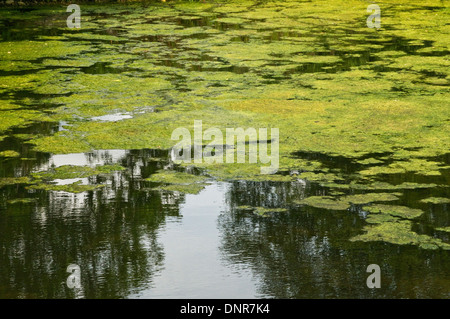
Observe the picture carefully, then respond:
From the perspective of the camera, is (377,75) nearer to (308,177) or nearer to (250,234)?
(308,177)

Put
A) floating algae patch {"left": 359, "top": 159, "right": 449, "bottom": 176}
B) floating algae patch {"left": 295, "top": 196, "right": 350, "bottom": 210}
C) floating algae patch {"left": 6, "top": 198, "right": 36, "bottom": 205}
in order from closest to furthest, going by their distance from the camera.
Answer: floating algae patch {"left": 295, "top": 196, "right": 350, "bottom": 210}
floating algae patch {"left": 6, "top": 198, "right": 36, "bottom": 205}
floating algae patch {"left": 359, "top": 159, "right": 449, "bottom": 176}

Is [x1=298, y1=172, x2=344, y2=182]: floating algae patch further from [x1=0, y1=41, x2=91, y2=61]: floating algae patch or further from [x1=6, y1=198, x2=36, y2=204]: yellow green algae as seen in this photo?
[x1=0, y1=41, x2=91, y2=61]: floating algae patch

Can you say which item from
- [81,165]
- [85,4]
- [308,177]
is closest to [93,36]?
[85,4]

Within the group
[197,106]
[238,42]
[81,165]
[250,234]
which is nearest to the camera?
[250,234]

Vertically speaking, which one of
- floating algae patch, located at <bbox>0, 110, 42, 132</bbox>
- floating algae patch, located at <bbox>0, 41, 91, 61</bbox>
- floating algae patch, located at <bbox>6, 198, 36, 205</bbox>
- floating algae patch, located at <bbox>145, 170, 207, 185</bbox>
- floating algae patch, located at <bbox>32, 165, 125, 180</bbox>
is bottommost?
floating algae patch, located at <bbox>6, 198, 36, 205</bbox>

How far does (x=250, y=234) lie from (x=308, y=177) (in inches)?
32.9

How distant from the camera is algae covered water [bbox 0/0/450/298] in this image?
9.61 feet

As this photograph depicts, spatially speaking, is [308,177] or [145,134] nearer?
[308,177]

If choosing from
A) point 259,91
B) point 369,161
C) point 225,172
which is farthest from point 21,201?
point 259,91

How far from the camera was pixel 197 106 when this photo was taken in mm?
5520

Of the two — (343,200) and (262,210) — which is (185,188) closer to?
(262,210)

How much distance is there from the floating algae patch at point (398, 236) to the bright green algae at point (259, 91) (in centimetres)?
1

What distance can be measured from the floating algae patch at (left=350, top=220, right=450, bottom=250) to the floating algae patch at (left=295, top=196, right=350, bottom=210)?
0.90 feet

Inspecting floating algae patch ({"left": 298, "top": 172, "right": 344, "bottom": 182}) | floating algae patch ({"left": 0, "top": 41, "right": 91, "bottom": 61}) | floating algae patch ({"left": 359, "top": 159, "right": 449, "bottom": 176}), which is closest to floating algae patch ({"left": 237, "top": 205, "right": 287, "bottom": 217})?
floating algae patch ({"left": 298, "top": 172, "right": 344, "bottom": 182})
